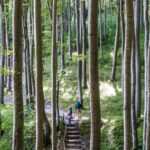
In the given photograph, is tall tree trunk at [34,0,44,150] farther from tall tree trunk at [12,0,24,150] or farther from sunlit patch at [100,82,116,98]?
sunlit patch at [100,82,116,98]

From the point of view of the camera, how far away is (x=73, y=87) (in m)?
26.4

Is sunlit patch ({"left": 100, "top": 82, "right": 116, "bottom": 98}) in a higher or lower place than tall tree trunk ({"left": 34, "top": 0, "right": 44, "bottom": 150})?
lower

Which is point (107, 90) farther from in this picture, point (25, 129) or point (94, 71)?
point (94, 71)

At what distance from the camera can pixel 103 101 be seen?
2248 cm

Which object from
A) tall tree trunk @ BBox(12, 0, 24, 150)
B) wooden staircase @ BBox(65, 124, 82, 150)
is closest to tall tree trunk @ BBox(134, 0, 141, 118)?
wooden staircase @ BBox(65, 124, 82, 150)

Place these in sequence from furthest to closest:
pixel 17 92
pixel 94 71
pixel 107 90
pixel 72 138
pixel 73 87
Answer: pixel 73 87, pixel 107 90, pixel 72 138, pixel 17 92, pixel 94 71

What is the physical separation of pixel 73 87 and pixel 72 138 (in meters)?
9.01

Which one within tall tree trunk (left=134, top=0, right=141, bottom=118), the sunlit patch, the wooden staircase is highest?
tall tree trunk (left=134, top=0, right=141, bottom=118)

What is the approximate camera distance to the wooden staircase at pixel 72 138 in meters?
17.0

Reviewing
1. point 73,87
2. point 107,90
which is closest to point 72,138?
point 107,90

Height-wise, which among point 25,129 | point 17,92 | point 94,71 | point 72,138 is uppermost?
point 94,71

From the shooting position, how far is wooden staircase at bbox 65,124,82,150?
55.9 ft

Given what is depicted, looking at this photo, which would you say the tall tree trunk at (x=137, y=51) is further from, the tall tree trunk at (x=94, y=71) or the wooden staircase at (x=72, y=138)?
the tall tree trunk at (x=94, y=71)

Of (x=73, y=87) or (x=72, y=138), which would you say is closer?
(x=72, y=138)
